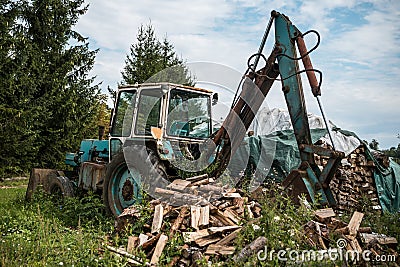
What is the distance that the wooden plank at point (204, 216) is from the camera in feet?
16.2

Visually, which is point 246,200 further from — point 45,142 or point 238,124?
point 45,142

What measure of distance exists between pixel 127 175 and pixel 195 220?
2.30 meters

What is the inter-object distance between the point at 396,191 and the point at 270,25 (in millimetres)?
5375

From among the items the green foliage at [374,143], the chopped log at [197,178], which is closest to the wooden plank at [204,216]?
the chopped log at [197,178]

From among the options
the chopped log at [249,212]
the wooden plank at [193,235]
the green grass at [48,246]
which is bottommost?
the green grass at [48,246]

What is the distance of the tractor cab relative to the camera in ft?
22.0

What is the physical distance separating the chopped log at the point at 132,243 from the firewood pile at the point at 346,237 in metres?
1.90

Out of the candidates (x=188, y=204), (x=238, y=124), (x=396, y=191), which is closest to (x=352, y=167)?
(x=396, y=191)

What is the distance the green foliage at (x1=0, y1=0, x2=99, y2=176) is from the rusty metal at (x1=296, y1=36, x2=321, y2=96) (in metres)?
11.0

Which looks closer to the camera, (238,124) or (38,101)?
(238,124)

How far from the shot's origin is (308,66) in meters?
5.89

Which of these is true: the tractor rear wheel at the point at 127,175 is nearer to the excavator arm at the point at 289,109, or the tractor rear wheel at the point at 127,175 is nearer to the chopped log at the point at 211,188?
the chopped log at the point at 211,188

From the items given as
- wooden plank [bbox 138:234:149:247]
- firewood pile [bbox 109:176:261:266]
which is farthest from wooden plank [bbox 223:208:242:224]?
wooden plank [bbox 138:234:149:247]

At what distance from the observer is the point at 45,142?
16.1 metres
